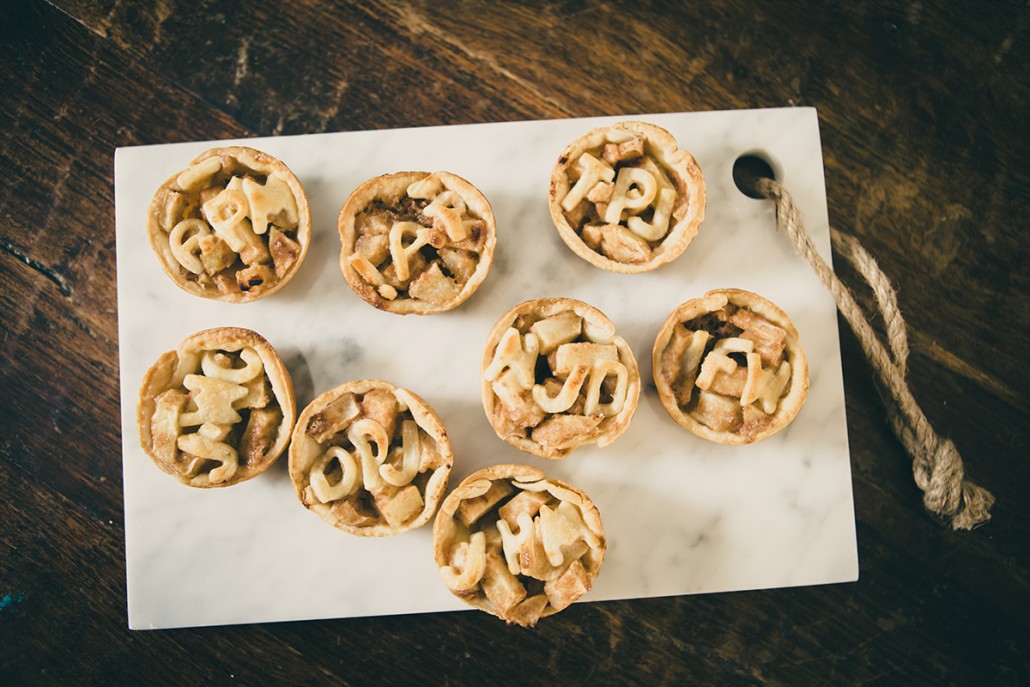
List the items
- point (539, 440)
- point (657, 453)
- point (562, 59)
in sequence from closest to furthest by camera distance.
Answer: point (539, 440) → point (657, 453) → point (562, 59)

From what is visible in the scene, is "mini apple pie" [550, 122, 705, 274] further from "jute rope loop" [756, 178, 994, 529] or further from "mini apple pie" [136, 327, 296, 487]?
"mini apple pie" [136, 327, 296, 487]

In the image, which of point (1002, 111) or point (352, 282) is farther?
point (1002, 111)

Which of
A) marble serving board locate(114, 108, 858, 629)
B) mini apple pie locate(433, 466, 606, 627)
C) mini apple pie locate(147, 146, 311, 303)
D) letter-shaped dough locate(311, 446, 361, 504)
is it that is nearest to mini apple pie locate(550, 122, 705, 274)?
marble serving board locate(114, 108, 858, 629)

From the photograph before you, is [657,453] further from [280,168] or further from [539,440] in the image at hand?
[280,168]

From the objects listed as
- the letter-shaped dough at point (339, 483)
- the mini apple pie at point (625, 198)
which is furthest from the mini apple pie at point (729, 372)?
the letter-shaped dough at point (339, 483)

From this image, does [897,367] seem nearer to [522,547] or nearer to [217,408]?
[522,547]

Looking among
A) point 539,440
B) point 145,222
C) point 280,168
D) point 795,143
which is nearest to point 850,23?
point 795,143

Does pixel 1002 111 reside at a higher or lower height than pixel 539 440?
higher
